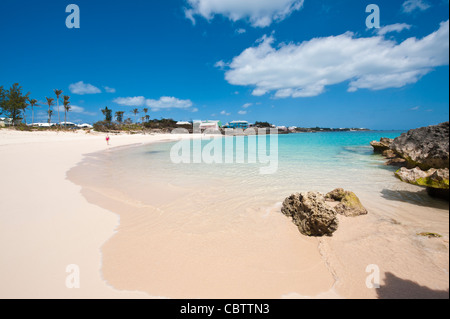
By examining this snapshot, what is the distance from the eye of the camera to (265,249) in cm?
367

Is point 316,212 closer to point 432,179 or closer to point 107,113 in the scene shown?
point 432,179

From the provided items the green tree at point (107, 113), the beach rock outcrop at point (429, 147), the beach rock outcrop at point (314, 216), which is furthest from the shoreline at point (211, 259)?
the green tree at point (107, 113)

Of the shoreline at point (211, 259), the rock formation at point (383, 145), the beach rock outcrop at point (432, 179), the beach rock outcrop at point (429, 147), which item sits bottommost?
the shoreline at point (211, 259)

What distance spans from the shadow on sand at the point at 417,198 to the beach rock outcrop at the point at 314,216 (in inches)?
157

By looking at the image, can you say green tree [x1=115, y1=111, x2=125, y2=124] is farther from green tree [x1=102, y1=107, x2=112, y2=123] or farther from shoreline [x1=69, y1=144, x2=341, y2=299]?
shoreline [x1=69, y1=144, x2=341, y2=299]

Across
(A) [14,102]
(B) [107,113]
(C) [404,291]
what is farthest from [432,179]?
(B) [107,113]

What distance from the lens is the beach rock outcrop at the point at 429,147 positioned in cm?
598

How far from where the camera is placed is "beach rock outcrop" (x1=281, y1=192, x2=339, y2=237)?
4.06 m

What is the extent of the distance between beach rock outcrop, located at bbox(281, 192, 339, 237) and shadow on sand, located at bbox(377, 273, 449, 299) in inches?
54.7

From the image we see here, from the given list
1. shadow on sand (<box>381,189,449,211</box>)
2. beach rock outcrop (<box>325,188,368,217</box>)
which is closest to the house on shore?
shadow on sand (<box>381,189,449,211</box>)

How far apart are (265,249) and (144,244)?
241cm

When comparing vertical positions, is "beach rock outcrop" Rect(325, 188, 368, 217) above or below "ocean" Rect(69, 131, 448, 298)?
above

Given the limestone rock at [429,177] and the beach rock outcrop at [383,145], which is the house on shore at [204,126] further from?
the limestone rock at [429,177]
